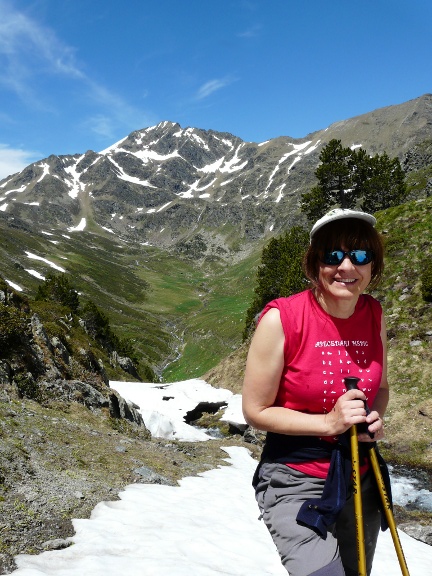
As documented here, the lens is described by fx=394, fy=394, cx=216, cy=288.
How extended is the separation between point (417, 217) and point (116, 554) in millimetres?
37306

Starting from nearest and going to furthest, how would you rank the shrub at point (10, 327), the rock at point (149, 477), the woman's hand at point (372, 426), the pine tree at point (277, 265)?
the woman's hand at point (372, 426) < the rock at point (149, 477) < the shrub at point (10, 327) < the pine tree at point (277, 265)

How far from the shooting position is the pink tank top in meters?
3.52

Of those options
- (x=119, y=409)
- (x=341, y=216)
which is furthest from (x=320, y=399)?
(x=119, y=409)

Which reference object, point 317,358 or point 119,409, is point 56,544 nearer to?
point 317,358

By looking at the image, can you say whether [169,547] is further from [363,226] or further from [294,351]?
[363,226]

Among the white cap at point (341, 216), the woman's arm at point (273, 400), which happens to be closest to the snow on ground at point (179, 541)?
the woman's arm at point (273, 400)

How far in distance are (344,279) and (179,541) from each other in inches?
307

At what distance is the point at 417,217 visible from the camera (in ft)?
120

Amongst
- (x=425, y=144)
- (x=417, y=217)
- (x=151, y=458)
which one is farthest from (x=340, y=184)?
(x=425, y=144)

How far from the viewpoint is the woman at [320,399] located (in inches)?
131

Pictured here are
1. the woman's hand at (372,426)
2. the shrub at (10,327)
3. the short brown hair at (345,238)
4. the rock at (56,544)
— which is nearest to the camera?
the woman's hand at (372,426)

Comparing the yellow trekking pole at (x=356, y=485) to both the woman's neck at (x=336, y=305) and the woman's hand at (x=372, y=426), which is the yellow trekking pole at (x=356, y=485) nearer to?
the woman's hand at (x=372, y=426)

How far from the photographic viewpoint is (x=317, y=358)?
11.7 ft

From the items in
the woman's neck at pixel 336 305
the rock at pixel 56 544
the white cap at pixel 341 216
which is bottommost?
the rock at pixel 56 544
